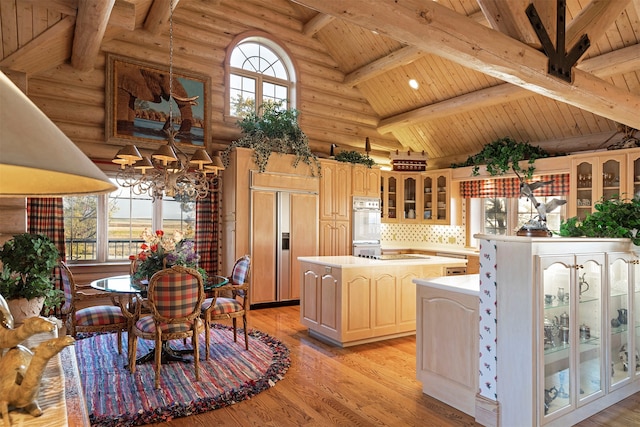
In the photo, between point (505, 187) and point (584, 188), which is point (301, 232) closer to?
point (505, 187)

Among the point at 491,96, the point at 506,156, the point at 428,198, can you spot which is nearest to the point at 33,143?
the point at 491,96

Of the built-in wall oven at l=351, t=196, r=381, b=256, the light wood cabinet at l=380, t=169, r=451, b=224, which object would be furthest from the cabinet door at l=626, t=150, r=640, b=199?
the built-in wall oven at l=351, t=196, r=381, b=256

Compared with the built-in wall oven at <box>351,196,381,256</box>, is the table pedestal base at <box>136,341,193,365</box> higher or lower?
lower

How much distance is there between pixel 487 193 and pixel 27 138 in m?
7.70

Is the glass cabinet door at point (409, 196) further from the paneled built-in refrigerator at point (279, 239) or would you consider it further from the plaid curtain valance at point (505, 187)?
the paneled built-in refrigerator at point (279, 239)

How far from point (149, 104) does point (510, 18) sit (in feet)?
15.7

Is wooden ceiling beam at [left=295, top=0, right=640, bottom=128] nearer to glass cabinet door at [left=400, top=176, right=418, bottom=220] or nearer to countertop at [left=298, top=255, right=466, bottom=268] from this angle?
countertop at [left=298, top=255, right=466, bottom=268]

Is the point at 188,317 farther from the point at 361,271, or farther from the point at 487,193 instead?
the point at 487,193

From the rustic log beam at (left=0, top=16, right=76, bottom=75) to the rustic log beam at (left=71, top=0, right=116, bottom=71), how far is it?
0.08 meters

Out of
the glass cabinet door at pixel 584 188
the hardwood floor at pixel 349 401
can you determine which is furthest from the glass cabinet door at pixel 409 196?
the hardwood floor at pixel 349 401

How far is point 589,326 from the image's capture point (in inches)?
119

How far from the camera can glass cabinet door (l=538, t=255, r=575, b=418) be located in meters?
2.63

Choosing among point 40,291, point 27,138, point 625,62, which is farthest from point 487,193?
point 27,138

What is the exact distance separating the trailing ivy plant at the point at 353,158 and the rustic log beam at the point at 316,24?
2.15 metres
